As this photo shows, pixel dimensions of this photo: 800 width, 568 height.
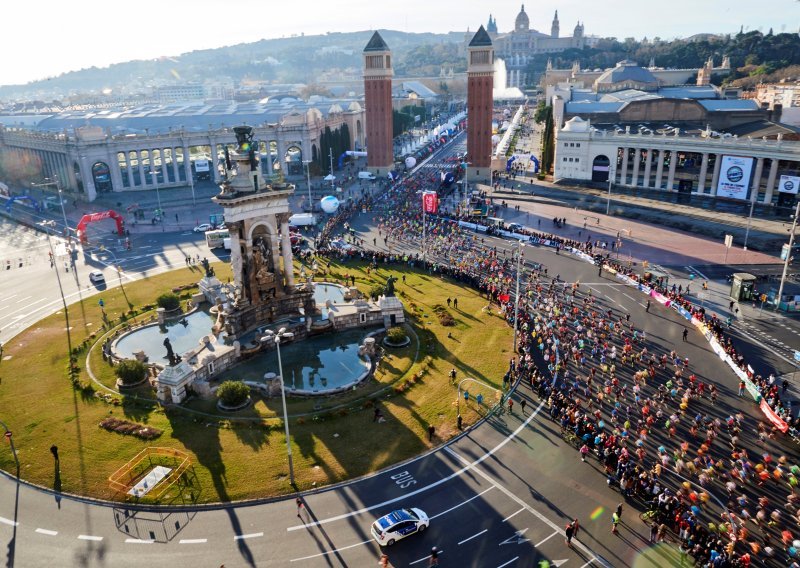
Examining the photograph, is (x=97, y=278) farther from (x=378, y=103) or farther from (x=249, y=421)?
(x=378, y=103)

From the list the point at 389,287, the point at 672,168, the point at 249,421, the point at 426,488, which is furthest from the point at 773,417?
the point at 672,168

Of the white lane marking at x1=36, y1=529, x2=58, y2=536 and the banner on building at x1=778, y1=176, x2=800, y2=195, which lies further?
the banner on building at x1=778, y1=176, x2=800, y2=195

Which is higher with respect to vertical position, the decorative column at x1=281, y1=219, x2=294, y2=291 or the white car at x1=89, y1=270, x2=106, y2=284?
the decorative column at x1=281, y1=219, x2=294, y2=291

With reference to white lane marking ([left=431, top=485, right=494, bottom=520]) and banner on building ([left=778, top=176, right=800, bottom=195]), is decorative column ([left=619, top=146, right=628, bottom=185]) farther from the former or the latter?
white lane marking ([left=431, top=485, right=494, bottom=520])

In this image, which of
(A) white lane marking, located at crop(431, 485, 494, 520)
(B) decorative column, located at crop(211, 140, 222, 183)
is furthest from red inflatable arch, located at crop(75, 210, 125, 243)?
(A) white lane marking, located at crop(431, 485, 494, 520)

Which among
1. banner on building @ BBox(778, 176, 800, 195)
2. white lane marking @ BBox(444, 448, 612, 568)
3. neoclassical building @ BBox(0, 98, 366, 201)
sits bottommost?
white lane marking @ BBox(444, 448, 612, 568)

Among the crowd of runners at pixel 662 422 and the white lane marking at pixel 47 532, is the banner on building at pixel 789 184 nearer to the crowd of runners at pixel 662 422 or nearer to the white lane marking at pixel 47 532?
the crowd of runners at pixel 662 422

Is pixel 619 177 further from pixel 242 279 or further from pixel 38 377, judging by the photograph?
pixel 38 377

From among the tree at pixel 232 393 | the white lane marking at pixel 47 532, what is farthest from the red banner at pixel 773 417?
the white lane marking at pixel 47 532

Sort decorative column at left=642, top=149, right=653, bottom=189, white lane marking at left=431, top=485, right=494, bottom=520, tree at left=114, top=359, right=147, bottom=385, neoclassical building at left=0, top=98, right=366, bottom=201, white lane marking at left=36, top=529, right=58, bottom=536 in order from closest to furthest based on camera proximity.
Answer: white lane marking at left=36, top=529, right=58, bottom=536 < white lane marking at left=431, top=485, right=494, bottom=520 < tree at left=114, top=359, right=147, bottom=385 < decorative column at left=642, top=149, right=653, bottom=189 < neoclassical building at left=0, top=98, right=366, bottom=201
